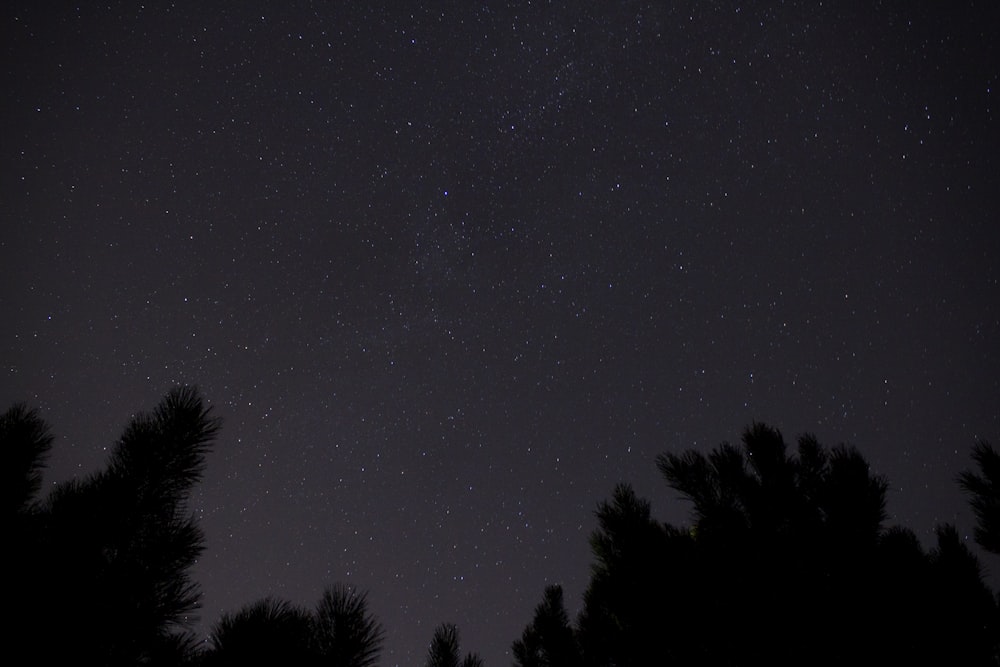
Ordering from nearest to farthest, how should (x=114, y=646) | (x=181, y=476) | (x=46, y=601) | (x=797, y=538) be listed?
(x=46, y=601), (x=114, y=646), (x=181, y=476), (x=797, y=538)

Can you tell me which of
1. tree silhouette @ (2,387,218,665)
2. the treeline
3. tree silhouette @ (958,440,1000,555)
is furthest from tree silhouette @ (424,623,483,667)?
tree silhouette @ (958,440,1000,555)

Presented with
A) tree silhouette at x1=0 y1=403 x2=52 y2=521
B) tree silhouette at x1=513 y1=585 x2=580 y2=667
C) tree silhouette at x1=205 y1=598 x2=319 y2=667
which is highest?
tree silhouette at x1=0 y1=403 x2=52 y2=521

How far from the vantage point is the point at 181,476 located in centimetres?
197

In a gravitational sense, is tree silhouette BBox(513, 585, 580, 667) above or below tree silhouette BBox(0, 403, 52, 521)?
below

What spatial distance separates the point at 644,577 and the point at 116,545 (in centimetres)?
215

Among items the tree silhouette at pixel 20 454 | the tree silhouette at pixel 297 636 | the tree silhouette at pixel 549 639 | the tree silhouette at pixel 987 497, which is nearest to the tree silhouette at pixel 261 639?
the tree silhouette at pixel 297 636

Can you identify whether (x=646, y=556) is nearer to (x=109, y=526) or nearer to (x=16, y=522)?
(x=109, y=526)

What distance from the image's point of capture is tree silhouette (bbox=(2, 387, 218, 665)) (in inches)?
57.7

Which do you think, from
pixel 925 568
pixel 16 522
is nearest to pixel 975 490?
pixel 925 568

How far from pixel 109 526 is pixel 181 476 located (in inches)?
12.6

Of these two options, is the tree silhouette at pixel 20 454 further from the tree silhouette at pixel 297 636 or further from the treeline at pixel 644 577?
the tree silhouette at pixel 297 636

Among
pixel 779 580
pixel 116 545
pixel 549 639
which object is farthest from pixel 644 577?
pixel 116 545

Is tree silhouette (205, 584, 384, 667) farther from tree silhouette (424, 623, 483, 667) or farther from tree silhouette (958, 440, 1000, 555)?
tree silhouette (958, 440, 1000, 555)

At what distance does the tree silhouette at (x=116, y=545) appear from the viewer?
1465mm
